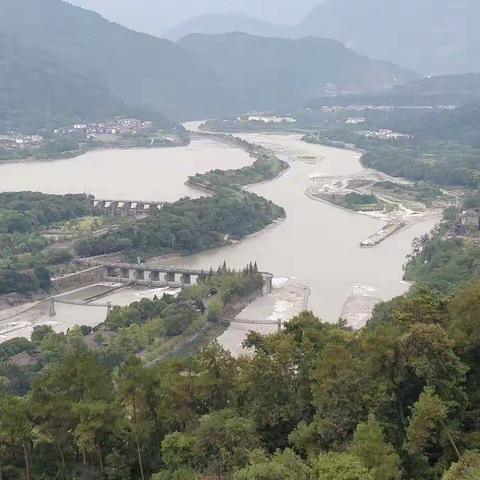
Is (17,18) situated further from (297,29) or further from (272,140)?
(297,29)

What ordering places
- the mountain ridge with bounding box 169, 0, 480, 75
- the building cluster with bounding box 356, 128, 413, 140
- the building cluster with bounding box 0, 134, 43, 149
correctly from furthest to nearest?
the mountain ridge with bounding box 169, 0, 480, 75 → the building cluster with bounding box 356, 128, 413, 140 → the building cluster with bounding box 0, 134, 43, 149

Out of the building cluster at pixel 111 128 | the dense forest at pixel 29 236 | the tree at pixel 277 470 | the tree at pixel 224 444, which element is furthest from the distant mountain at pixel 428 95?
the tree at pixel 277 470

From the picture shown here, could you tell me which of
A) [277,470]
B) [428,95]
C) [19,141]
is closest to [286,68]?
[428,95]

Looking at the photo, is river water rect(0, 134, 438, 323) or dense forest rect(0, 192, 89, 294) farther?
river water rect(0, 134, 438, 323)

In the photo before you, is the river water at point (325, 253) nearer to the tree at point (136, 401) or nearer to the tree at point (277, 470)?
the tree at point (136, 401)

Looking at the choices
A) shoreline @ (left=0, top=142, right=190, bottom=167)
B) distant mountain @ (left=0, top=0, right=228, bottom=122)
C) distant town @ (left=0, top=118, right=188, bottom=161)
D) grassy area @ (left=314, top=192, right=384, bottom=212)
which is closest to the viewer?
grassy area @ (left=314, top=192, right=384, bottom=212)

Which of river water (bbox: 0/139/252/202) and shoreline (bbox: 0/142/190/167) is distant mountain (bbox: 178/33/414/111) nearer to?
shoreline (bbox: 0/142/190/167)

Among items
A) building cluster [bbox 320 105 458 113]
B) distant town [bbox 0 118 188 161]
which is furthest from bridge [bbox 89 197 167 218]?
building cluster [bbox 320 105 458 113]
